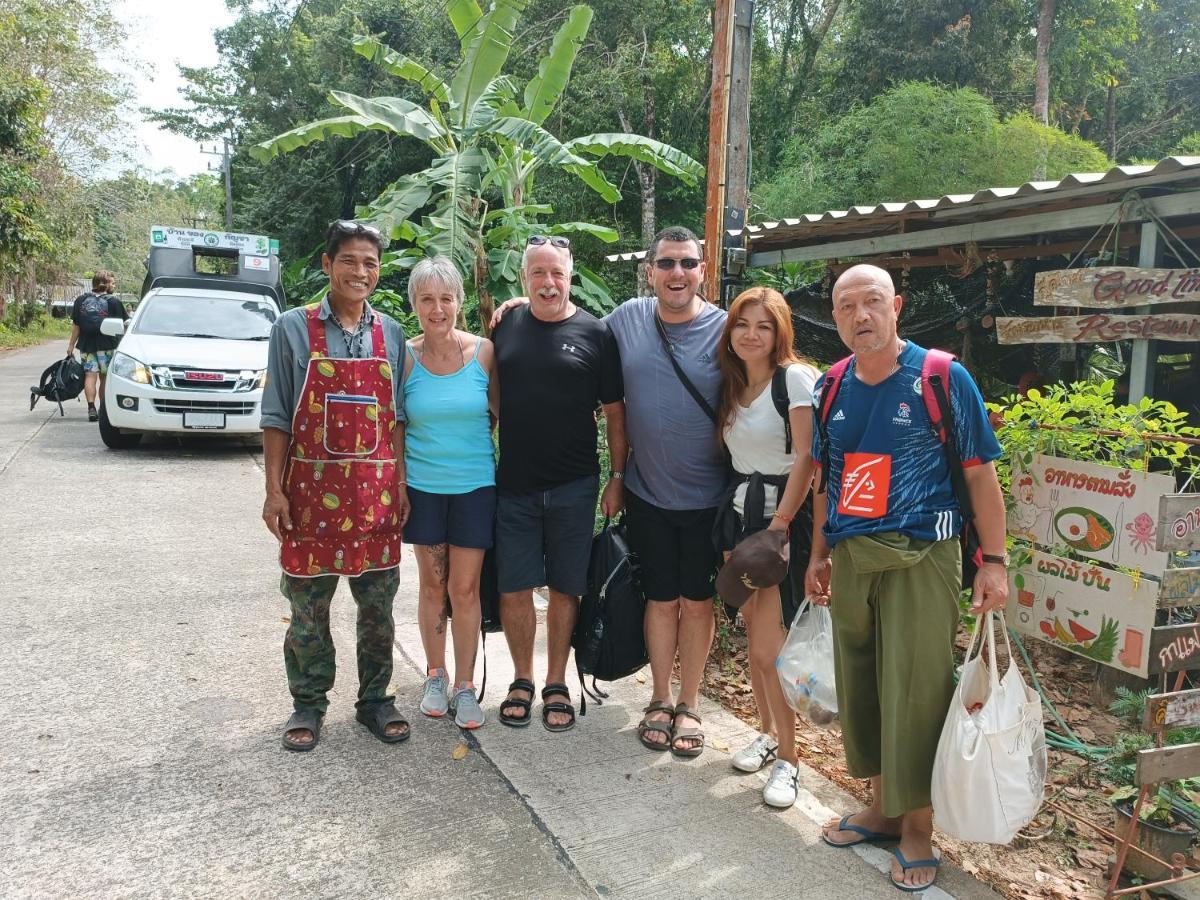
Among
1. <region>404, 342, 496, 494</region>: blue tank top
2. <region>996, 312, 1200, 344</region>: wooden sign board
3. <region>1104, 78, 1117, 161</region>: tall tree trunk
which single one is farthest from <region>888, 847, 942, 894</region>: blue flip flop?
<region>1104, 78, 1117, 161</region>: tall tree trunk

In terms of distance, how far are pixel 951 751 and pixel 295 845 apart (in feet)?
6.68

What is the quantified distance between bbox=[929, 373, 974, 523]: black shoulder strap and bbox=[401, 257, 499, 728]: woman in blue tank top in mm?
1751

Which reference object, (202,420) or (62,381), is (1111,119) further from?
(62,381)

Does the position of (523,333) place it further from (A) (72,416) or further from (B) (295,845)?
(A) (72,416)

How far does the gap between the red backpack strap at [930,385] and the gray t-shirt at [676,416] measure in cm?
90

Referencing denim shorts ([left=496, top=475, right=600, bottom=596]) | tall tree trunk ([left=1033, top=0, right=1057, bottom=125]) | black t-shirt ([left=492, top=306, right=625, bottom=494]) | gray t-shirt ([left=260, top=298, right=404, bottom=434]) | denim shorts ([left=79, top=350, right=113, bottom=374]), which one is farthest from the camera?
tall tree trunk ([left=1033, top=0, right=1057, bottom=125])

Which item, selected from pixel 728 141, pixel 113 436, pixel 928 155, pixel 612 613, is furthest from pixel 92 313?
pixel 928 155

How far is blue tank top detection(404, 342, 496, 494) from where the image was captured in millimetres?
3451

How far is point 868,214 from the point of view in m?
6.98

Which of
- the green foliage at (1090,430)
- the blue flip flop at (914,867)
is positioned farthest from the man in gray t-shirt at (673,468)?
the green foliage at (1090,430)

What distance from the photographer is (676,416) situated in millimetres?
3340

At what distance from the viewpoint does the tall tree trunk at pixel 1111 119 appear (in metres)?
22.3

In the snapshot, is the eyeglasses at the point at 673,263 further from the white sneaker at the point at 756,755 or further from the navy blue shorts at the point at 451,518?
the white sneaker at the point at 756,755

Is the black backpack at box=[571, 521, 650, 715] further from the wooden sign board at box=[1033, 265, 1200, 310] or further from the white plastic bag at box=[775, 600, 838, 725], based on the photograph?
the wooden sign board at box=[1033, 265, 1200, 310]
